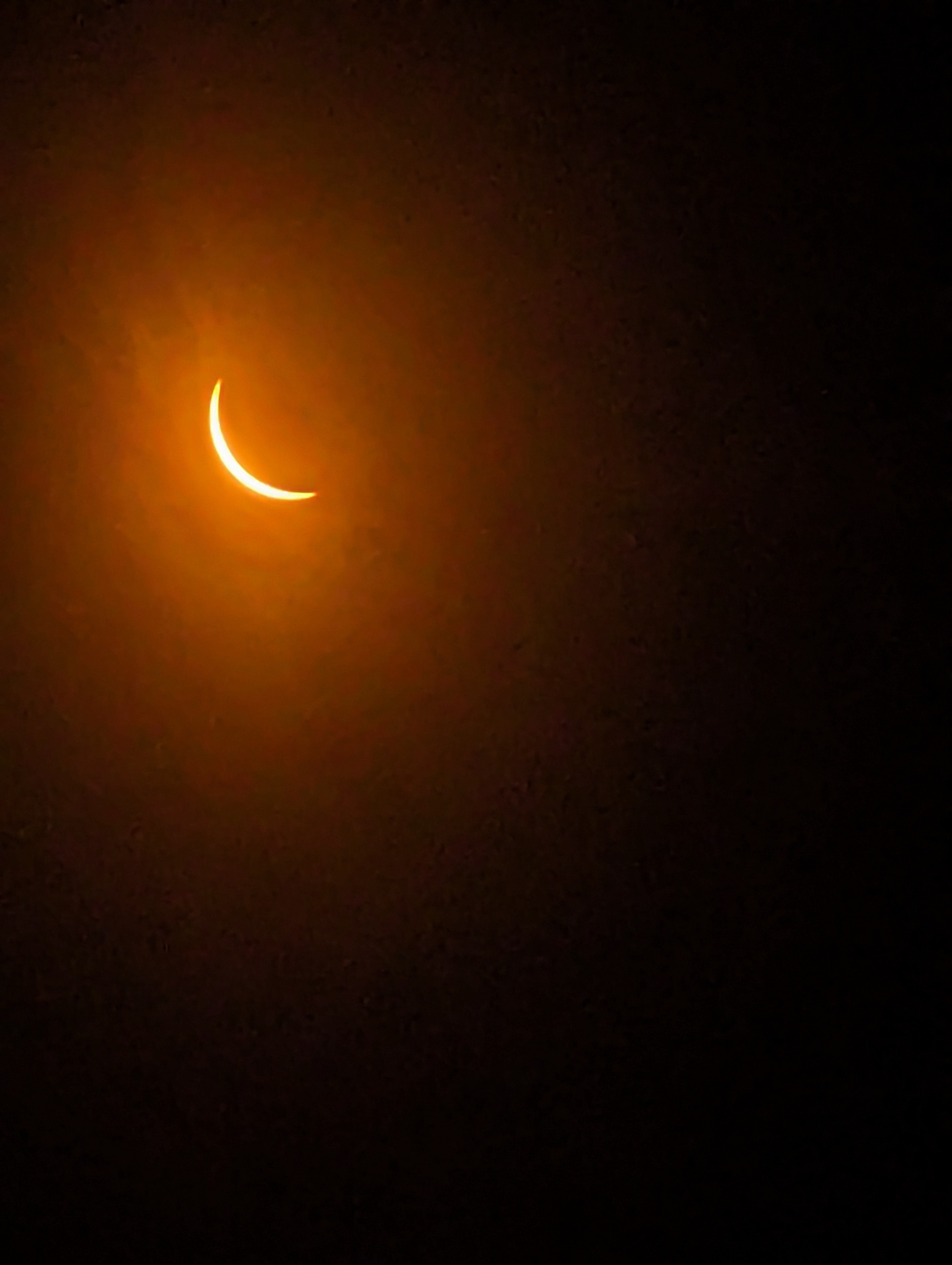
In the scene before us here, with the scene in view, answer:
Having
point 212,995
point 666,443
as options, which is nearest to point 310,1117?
point 212,995

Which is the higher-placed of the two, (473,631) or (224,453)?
(224,453)

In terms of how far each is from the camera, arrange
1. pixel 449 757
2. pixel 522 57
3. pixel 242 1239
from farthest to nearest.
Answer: pixel 242 1239 < pixel 449 757 < pixel 522 57

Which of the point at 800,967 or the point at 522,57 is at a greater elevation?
the point at 522,57

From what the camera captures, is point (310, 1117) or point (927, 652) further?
point (310, 1117)

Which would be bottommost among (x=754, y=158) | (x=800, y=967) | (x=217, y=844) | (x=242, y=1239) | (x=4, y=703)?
(x=242, y=1239)

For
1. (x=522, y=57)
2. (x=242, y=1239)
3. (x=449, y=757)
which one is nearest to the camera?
(x=522, y=57)

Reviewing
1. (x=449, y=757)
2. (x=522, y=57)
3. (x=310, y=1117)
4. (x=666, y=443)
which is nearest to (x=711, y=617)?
(x=666, y=443)

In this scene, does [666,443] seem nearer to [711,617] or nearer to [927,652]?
[711,617]
